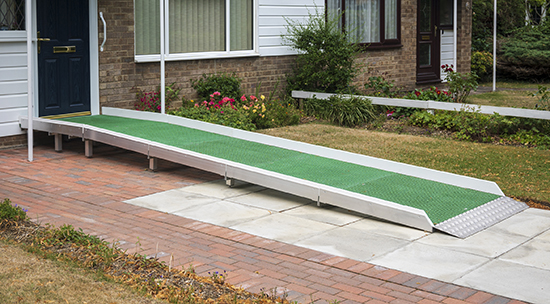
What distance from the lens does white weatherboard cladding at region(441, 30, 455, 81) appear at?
57.7 ft

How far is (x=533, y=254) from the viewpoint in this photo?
17.8 feet

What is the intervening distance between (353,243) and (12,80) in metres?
6.11

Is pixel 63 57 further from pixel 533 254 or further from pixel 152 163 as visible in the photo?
pixel 533 254

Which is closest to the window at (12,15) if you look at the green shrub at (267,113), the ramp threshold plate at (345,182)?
the ramp threshold plate at (345,182)

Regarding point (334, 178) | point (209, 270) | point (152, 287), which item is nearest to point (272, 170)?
point (334, 178)

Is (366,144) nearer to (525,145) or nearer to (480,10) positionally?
(525,145)

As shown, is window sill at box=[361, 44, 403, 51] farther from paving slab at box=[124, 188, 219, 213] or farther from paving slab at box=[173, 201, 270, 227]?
paving slab at box=[173, 201, 270, 227]

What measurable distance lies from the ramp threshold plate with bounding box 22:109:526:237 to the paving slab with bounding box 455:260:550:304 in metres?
0.84

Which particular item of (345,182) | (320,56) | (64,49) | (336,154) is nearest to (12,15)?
(64,49)

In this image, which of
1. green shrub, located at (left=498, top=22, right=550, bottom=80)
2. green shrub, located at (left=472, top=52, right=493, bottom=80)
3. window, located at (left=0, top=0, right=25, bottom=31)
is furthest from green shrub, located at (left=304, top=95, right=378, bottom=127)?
green shrub, located at (left=498, top=22, right=550, bottom=80)

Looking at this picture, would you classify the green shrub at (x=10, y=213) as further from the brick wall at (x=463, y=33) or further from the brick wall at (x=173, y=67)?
the brick wall at (x=463, y=33)

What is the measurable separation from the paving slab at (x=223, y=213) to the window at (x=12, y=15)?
14.9 feet

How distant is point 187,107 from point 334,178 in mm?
4724

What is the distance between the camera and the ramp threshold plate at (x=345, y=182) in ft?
20.4
